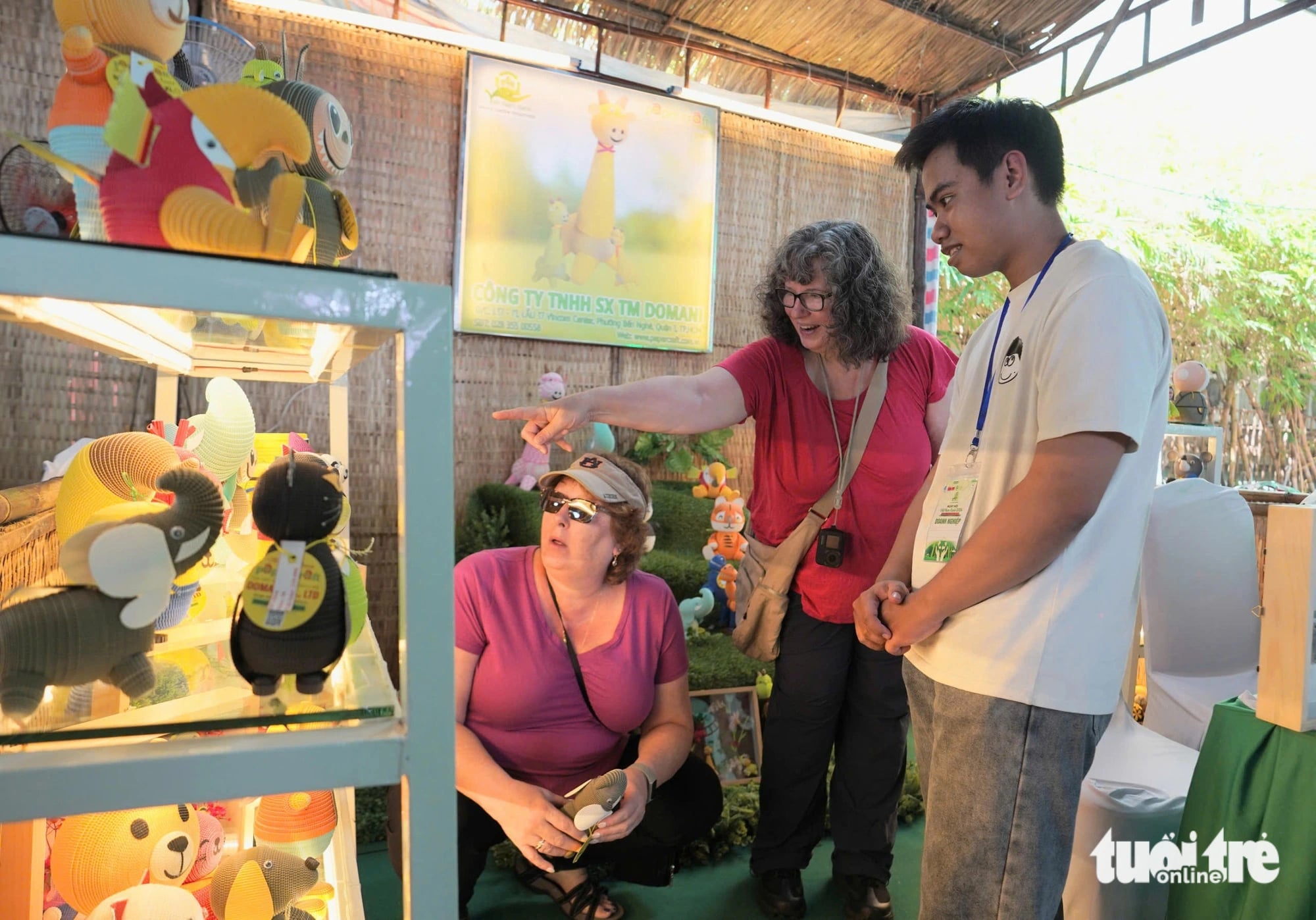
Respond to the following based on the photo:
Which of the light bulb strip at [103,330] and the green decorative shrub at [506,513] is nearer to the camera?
the light bulb strip at [103,330]

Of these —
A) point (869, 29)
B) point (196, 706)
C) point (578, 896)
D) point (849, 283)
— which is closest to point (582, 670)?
point (578, 896)

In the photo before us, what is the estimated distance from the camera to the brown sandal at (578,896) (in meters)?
2.11

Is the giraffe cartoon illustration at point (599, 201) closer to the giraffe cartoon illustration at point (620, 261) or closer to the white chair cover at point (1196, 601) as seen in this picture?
the giraffe cartoon illustration at point (620, 261)

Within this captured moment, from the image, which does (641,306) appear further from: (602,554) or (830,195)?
(602,554)

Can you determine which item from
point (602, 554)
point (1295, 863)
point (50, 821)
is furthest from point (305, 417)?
point (1295, 863)

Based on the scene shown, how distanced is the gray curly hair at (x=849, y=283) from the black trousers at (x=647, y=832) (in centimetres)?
113

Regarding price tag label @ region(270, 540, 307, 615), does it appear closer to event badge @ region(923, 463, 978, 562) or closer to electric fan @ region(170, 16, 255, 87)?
electric fan @ region(170, 16, 255, 87)

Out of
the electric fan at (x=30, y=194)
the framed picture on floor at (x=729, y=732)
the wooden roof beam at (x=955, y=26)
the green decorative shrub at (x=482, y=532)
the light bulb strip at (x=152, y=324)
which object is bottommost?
the framed picture on floor at (x=729, y=732)

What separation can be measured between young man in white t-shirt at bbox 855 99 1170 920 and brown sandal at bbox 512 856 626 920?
1.11 meters

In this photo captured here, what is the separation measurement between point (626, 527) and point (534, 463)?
6.11 ft

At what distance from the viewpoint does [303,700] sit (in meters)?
0.66

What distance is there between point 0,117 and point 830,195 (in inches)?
143

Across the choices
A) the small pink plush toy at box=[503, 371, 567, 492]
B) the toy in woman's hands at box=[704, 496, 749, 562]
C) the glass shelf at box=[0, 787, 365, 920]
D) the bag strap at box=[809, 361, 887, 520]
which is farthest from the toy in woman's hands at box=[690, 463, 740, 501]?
the glass shelf at box=[0, 787, 365, 920]

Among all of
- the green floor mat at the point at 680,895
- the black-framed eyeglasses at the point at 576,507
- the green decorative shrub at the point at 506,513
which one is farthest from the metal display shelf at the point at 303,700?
the green decorative shrub at the point at 506,513
